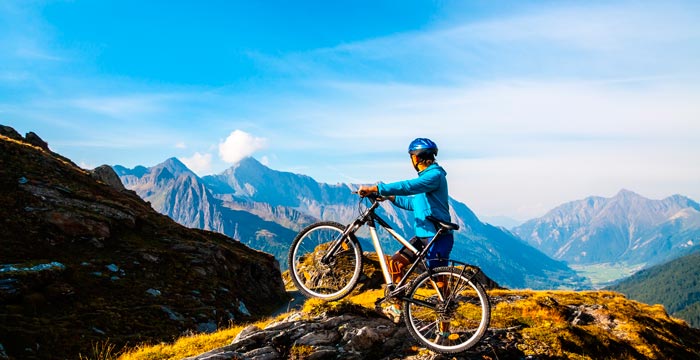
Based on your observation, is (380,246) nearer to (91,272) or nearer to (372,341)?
(372,341)

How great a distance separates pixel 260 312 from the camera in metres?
44.4

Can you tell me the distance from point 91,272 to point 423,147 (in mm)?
29625

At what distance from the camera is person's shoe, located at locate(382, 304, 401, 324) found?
11.1 metres

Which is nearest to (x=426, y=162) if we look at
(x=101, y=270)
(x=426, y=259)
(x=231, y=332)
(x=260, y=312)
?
(x=426, y=259)

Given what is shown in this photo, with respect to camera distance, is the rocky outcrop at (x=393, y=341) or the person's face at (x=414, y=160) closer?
the rocky outcrop at (x=393, y=341)

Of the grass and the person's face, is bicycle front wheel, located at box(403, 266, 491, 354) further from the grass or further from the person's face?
the grass

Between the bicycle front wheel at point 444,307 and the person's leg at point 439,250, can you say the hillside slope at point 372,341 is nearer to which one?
the bicycle front wheel at point 444,307

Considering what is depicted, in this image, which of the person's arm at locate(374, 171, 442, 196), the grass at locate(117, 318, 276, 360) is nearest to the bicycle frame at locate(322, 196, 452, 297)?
the person's arm at locate(374, 171, 442, 196)

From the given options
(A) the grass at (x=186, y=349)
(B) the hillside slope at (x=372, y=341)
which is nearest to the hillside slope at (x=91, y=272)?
(A) the grass at (x=186, y=349)

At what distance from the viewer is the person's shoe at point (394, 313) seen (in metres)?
11.1

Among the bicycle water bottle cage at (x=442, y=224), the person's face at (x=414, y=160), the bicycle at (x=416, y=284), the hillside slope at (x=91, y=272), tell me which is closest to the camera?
the bicycle at (x=416, y=284)

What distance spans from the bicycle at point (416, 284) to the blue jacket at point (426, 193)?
0.30m

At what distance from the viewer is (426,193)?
35.0ft

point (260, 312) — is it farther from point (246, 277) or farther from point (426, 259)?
point (426, 259)
